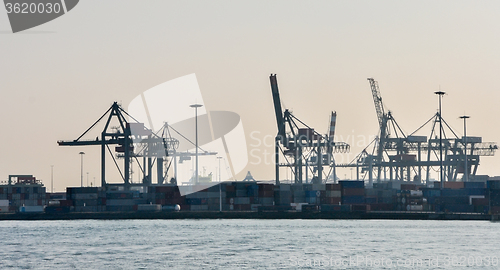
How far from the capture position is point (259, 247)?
236 feet

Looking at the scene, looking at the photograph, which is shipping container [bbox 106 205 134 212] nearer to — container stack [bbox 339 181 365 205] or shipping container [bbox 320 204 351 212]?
shipping container [bbox 320 204 351 212]

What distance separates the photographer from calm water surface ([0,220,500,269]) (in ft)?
→ 201

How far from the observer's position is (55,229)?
3954 inches

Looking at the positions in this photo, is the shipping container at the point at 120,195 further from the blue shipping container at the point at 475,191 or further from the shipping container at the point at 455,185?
the blue shipping container at the point at 475,191

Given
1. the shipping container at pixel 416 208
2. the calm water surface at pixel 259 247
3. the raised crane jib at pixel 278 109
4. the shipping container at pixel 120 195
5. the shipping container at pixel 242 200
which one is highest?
the raised crane jib at pixel 278 109

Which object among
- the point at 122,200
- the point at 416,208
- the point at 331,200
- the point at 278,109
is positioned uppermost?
the point at 278,109

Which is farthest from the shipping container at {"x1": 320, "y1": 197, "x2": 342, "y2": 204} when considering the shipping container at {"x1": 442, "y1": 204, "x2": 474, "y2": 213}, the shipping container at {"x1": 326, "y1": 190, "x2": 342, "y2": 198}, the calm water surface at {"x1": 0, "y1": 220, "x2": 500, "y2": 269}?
the calm water surface at {"x1": 0, "y1": 220, "x2": 500, "y2": 269}

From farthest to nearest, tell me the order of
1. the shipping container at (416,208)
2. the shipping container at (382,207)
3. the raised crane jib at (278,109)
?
the raised crane jib at (278,109), the shipping container at (382,207), the shipping container at (416,208)


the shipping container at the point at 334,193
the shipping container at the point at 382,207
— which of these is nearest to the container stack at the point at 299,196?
the shipping container at the point at 334,193

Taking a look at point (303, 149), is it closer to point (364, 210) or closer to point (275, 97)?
point (275, 97)

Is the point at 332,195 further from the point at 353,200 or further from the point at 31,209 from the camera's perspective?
the point at 31,209

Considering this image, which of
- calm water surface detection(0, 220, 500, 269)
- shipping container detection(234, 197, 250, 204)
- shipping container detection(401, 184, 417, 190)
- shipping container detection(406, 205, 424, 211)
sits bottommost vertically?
calm water surface detection(0, 220, 500, 269)

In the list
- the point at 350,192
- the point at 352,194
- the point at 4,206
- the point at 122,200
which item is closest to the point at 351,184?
the point at 350,192

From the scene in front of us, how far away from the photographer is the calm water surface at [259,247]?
2411 inches
